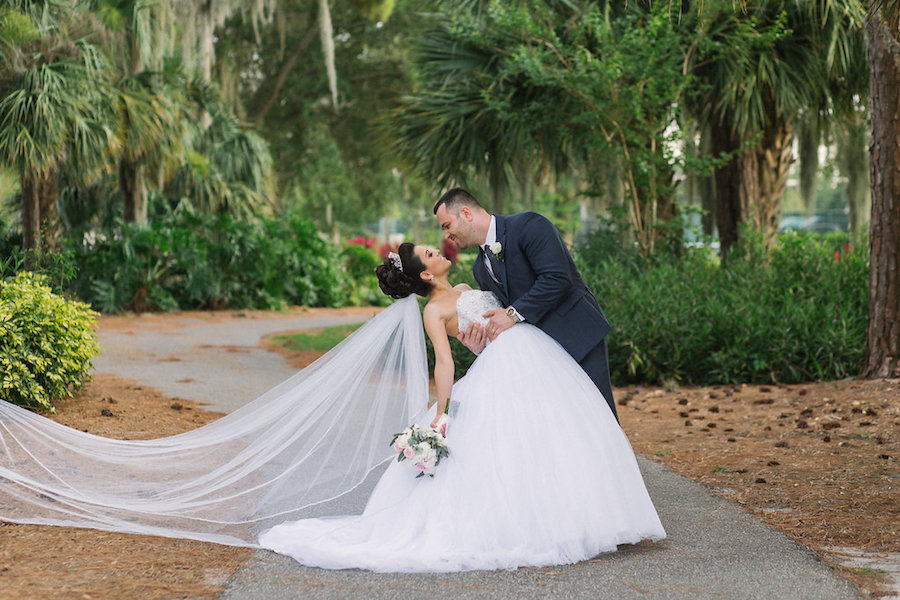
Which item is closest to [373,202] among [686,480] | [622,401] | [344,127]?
[344,127]

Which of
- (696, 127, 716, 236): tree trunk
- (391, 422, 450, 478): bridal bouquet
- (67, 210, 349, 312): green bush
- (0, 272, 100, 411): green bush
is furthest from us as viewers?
(67, 210, 349, 312): green bush

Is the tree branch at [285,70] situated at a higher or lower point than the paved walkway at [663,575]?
higher

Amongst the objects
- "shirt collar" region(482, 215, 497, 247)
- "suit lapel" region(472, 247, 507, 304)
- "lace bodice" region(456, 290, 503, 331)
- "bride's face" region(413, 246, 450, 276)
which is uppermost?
"shirt collar" region(482, 215, 497, 247)

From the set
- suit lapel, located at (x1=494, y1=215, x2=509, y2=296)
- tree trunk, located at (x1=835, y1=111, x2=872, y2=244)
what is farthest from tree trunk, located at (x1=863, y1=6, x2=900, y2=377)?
tree trunk, located at (x1=835, y1=111, x2=872, y2=244)

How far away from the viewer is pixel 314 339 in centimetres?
1275

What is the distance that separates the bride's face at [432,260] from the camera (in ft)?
14.0

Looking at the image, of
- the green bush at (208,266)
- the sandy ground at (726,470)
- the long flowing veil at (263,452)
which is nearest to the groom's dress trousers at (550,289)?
the long flowing veil at (263,452)

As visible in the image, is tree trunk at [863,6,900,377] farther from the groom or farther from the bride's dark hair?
the bride's dark hair

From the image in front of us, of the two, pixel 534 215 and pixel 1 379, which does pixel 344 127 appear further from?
pixel 534 215

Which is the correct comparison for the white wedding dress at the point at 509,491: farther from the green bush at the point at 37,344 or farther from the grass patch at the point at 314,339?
the grass patch at the point at 314,339

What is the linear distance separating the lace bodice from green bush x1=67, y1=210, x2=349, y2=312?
41.6 ft

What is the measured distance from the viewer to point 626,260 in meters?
12.0

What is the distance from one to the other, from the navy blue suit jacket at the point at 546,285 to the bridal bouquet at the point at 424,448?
2.29 feet

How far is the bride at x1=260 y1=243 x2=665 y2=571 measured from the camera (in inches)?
149
